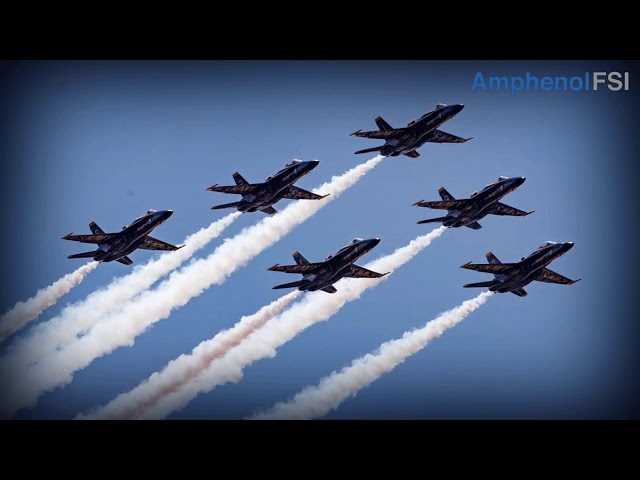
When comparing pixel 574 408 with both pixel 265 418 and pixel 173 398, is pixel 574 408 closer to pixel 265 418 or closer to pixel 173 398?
pixel 265 418

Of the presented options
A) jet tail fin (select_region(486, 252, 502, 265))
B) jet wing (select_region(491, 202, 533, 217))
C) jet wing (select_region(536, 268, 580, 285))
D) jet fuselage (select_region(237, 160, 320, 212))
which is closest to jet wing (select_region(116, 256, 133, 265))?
jet fuselage (select_region(237, 160, 320, 212))

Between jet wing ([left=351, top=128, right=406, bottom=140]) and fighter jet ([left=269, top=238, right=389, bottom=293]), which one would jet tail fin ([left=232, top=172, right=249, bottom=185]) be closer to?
fighter jet ([left=269, top=238, right=389, bottom=293])

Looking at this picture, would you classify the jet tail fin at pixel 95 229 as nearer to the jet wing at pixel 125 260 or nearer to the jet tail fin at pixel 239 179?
the jet wing at pixel 125 260

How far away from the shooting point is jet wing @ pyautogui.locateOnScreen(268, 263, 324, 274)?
Result: 97.4 meters

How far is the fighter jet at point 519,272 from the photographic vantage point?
3848 inches

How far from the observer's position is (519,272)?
98500 millimetres

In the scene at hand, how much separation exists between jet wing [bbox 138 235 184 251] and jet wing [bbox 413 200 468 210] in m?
16.3

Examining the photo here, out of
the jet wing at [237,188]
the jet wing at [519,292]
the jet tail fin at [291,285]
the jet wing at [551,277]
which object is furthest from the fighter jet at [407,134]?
the jet wing at [519,292]

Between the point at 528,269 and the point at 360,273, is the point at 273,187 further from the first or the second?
the point at 528,269

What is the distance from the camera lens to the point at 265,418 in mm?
92375

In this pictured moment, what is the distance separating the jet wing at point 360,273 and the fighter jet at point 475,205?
4918mm

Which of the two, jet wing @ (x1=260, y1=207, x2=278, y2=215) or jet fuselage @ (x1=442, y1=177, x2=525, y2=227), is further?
jet wing @ (x1=260, y1=207, x2=278, y2=215)
